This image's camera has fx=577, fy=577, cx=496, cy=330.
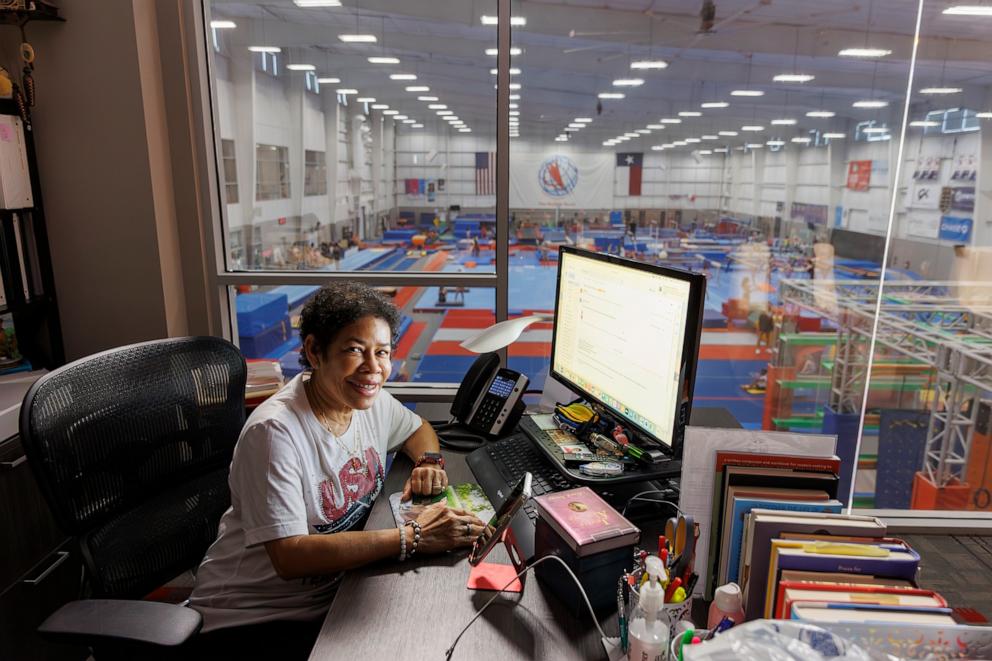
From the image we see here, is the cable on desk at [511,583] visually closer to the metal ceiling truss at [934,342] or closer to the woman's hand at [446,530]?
the woman's hand at [446,530]

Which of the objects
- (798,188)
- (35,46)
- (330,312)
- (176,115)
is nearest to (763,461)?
(330,312)

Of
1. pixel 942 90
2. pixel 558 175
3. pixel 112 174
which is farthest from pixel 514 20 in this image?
pixel 942 90

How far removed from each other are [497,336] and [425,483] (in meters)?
0.46

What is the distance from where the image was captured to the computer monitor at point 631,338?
1133mm

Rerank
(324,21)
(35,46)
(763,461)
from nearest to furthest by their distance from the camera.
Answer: (763,461) → (35,46) → (324,21)

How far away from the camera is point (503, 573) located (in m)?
1.05

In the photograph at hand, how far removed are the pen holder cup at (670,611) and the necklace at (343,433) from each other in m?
0.74

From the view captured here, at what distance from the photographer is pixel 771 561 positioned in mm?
786

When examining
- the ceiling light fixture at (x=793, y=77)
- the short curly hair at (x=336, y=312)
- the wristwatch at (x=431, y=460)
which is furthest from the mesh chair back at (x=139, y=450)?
the ceiling light fixture at (x=793, y=77)

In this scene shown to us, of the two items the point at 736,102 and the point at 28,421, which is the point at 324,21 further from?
the point at 736,102

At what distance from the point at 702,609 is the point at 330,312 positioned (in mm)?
921

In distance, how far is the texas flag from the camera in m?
3.59

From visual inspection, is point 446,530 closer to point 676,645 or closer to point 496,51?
point 676,645

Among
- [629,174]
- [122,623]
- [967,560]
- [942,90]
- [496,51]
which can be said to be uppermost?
[942,90]
